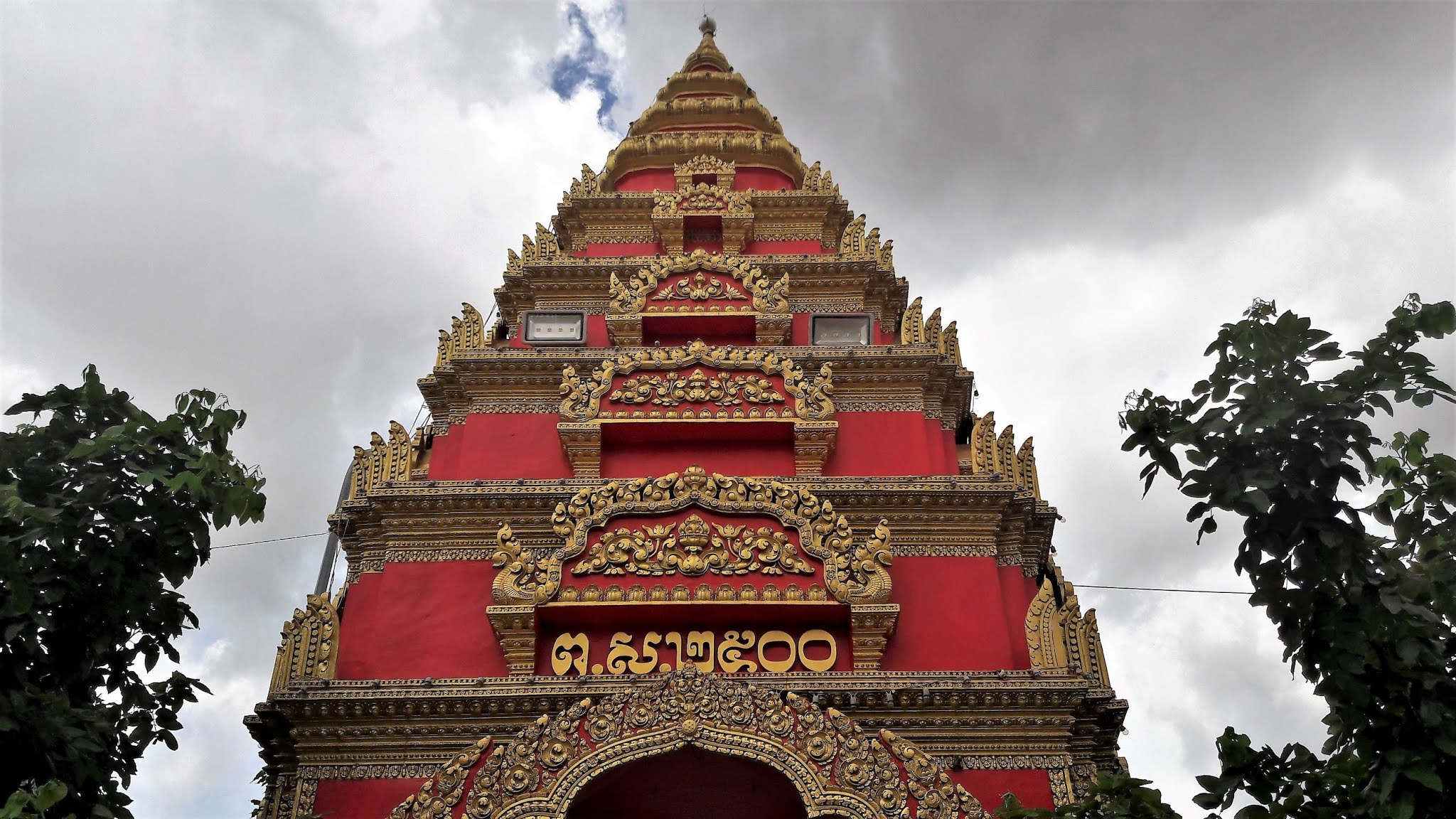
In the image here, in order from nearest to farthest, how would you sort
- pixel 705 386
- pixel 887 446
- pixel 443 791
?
pixel 443 791, pixel 887 446, pixel 705 386

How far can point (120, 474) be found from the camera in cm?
769

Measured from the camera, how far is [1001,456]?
12398 mm

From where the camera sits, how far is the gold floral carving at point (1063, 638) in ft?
33.3

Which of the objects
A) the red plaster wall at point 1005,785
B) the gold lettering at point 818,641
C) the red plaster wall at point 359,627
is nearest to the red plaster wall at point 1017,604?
the red plaster wall at point 1005,785

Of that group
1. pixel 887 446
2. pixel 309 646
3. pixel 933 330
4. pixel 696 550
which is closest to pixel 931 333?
pixel 933 330

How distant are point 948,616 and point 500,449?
512 centimetres

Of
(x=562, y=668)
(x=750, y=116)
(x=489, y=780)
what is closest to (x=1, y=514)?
(x=489, y=780)

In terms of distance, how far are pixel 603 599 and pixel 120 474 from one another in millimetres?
4240

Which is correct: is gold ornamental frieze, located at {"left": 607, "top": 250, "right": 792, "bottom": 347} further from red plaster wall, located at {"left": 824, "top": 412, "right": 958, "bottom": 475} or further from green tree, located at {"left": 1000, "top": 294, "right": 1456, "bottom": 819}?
green tree, located at {"left": 1000, "top": 294, "right": 1456, "bottom": 819}

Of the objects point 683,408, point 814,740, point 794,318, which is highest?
point 794,318

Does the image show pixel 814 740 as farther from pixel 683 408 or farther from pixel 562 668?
pixel 683 408

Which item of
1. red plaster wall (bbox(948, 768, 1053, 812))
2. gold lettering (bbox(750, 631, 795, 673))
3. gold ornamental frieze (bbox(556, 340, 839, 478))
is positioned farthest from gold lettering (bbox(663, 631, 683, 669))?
red plaster wall (bbox(948, 768, 1053, 812))

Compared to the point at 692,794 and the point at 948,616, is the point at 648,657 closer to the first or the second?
the point at 692,794

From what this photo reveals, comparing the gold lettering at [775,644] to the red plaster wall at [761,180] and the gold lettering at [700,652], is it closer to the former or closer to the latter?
the gold lettering at [700,652]
